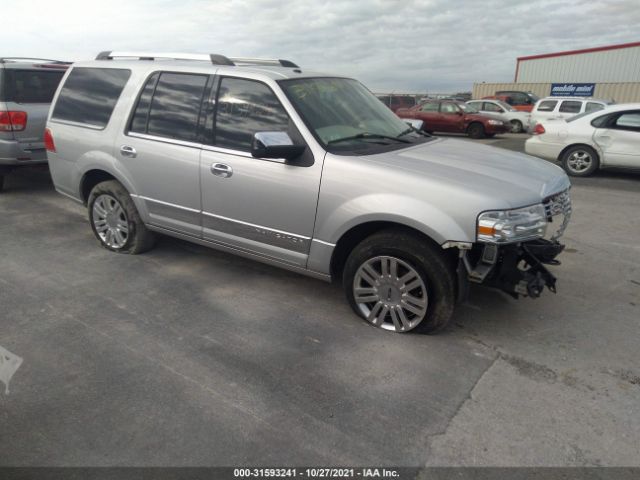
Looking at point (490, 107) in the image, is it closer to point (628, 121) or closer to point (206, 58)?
point (628, 121)

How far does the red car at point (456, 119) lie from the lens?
17.1 meters

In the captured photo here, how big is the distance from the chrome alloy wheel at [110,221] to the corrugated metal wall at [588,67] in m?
30.3

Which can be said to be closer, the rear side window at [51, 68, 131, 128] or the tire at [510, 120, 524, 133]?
the rear side window at [51, 68, 131, 128]

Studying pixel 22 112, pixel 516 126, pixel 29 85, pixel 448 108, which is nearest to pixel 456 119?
pixel 448 108

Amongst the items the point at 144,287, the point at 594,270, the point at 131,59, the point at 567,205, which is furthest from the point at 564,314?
the point at 131,59

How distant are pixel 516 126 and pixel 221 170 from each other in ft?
60.2

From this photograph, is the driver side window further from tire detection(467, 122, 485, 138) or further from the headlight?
the headlight

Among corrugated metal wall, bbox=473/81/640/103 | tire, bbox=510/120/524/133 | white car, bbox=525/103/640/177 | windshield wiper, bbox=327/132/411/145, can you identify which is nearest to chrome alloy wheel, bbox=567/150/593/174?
white car, bbox=525/103/640/177

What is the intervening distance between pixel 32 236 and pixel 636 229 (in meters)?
7.39

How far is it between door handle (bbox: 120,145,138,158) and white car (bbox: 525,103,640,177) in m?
8.55

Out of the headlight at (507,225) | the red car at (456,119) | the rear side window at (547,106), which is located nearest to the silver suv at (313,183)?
the headlight at (507,225)

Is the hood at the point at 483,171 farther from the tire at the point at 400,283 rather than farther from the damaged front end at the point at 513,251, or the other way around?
the tire at the point at 400,283

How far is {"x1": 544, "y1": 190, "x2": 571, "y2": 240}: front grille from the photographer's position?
125 inches

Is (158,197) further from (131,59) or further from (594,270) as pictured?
(594,270)
